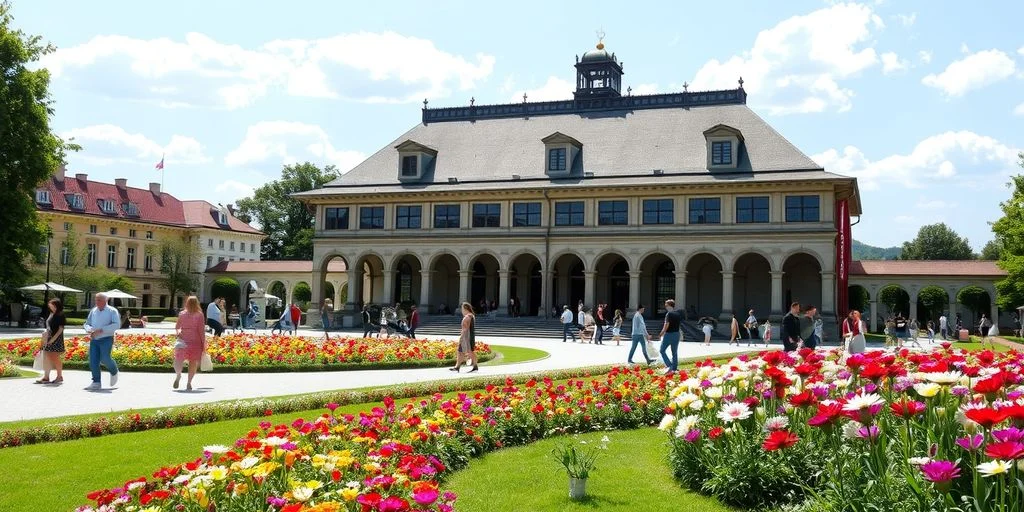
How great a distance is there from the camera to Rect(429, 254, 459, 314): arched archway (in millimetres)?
56094

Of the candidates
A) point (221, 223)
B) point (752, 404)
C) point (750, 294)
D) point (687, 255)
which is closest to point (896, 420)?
point (752, 404)

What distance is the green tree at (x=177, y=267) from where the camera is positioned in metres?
69.4

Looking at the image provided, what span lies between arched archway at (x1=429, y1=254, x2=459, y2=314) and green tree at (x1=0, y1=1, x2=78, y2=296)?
2320 cm

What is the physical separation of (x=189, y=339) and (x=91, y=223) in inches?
2397

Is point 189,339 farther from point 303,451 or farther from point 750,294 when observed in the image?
point 750,294

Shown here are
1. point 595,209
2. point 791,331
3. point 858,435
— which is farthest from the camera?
point 595,209

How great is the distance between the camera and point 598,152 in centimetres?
5216

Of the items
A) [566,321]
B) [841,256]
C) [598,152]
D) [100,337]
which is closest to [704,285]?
[841,256]

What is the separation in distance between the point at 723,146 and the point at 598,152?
7981 millimetres

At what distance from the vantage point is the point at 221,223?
82.2 metres

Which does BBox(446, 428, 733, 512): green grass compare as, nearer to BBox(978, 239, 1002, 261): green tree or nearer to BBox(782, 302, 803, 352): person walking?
BBox(782, 302, 803, 352): person walking

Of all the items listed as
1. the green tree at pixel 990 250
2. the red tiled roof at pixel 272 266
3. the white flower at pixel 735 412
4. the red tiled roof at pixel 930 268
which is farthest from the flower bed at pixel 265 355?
the green tree at pixel 990 250

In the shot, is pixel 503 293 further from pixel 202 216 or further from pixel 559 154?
pixel 202 216

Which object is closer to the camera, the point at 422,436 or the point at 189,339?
the point at 422,436
